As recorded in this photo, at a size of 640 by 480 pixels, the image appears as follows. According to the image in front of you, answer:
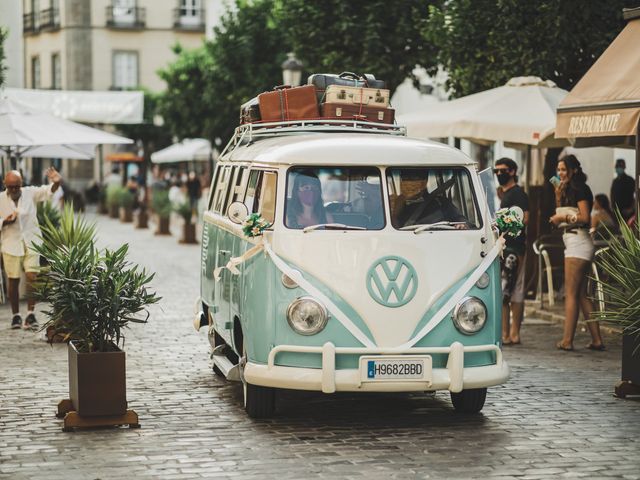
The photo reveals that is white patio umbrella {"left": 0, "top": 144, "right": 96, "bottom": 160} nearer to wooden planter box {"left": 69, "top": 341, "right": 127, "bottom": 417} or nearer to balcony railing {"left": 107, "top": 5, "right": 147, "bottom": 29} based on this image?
wooden planter box {"left": 69, "top": 341, "right": 127, "bottom": 417}

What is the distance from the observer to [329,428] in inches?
360

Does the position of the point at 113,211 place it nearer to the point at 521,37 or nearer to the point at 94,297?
the point at 521,37

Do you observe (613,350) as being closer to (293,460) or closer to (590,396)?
(590,396)

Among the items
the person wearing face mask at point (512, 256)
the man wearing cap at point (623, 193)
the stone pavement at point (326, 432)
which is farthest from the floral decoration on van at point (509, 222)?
the man wearing cap at point (623, 193)

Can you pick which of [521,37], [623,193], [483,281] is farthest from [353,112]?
[623,193]

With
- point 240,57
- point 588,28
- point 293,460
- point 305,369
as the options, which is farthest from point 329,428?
point 240,57

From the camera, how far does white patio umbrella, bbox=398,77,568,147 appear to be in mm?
15344

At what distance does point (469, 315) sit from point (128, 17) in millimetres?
63510

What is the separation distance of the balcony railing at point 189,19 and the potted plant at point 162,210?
36.1 metres

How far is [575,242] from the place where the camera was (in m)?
13.0

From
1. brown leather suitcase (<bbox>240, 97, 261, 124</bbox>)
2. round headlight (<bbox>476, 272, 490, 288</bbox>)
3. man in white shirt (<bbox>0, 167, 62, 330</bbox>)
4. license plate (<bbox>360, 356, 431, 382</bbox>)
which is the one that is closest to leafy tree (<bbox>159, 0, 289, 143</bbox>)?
man in white shirt (<bbox>0, 167, 62, 330</bbox>)

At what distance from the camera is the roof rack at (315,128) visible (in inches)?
419

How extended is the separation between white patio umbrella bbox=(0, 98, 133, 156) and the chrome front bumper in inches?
358

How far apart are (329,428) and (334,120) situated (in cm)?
296
